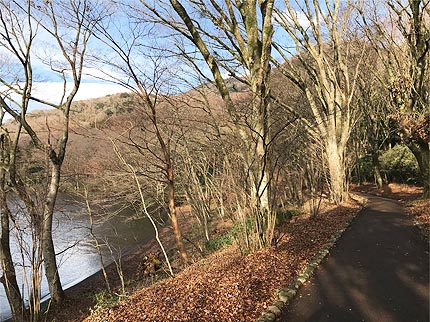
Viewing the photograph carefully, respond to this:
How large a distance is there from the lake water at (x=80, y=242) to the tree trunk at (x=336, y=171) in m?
7.94

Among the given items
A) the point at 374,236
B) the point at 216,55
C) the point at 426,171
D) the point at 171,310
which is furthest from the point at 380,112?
the point at 171,310

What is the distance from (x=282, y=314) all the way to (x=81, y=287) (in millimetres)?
11046

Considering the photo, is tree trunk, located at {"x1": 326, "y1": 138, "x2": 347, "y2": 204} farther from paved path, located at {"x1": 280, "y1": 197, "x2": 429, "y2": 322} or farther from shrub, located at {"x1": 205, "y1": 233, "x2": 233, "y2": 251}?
paved path, located at {"x1": 280, "y1": 197, "x2": 429, "y2": 322}

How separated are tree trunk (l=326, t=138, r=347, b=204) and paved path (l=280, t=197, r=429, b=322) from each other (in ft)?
16.8

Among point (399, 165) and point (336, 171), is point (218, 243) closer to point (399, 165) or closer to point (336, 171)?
point (336, 171)

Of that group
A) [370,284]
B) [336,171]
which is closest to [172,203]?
[370,284]

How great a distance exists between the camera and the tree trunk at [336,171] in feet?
40.4

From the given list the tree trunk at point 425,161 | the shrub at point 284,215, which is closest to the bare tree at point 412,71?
the tree trunk at point 425,161

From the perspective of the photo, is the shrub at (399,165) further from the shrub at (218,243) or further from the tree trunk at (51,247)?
the tree trunk at (51,247)

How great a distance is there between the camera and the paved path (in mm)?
3902

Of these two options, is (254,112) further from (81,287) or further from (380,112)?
(380,112)

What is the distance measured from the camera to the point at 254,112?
7.28 meters

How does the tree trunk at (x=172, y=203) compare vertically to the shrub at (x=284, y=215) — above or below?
above

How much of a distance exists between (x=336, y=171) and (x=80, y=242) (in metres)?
10.2
